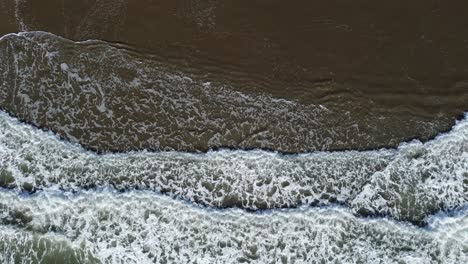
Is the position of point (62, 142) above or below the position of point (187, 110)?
below

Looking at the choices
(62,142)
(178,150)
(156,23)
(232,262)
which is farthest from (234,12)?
(232,262)

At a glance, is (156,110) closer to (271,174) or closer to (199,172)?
(199,172)

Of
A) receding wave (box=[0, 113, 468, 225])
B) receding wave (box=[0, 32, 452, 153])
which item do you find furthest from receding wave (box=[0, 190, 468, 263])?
receding wave (box=[0, 32, 452, 153])

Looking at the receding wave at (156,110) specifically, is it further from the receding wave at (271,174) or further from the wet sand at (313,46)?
the receding wave at (271,174)

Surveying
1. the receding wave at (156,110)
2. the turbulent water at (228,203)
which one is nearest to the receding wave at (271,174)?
the turbulent water at (228,203)

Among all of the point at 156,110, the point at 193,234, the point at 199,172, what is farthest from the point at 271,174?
the point at 156,110

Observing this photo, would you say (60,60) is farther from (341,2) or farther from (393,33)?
(393,33)

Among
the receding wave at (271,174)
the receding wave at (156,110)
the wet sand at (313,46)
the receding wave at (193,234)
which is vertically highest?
the wet sand at (313,46)
